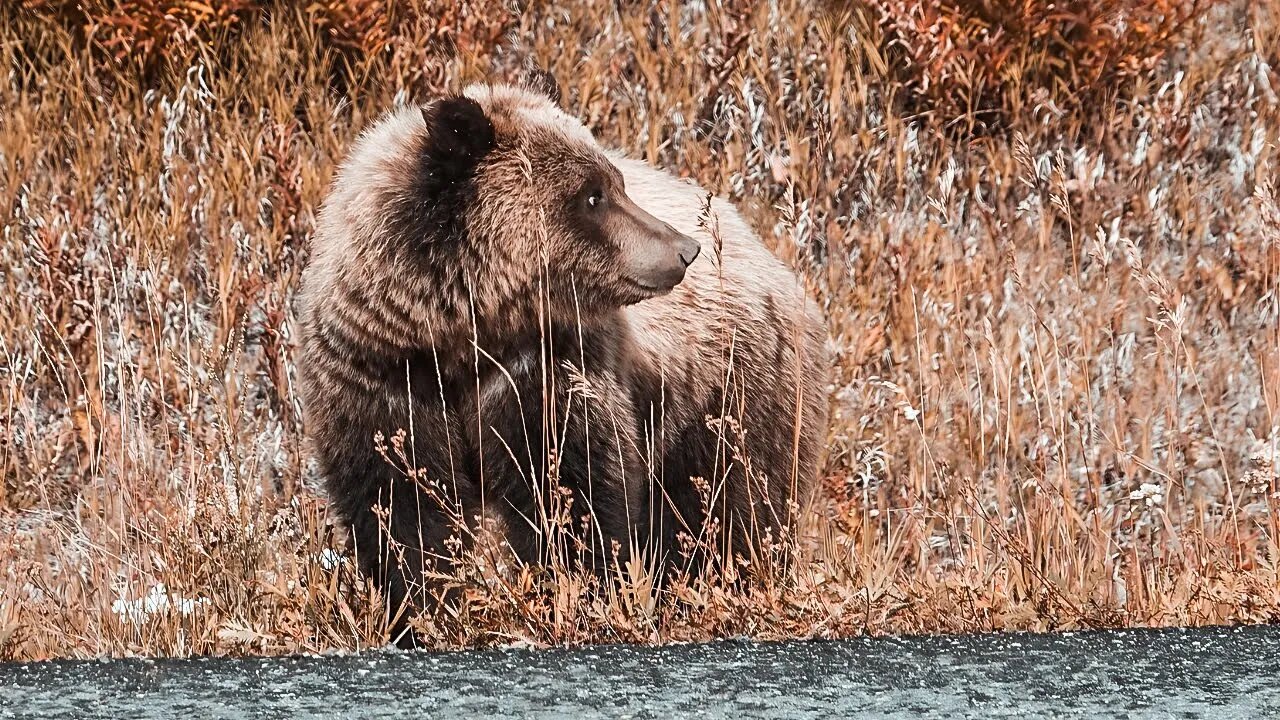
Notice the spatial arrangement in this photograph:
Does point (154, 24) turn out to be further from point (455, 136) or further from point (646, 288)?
point (646, 288)

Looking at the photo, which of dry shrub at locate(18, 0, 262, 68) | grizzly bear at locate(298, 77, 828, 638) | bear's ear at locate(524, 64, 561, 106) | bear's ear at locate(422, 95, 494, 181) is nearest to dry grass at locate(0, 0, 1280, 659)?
dry shrub at locate(18, 0, 262, 68)

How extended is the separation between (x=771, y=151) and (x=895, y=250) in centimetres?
107

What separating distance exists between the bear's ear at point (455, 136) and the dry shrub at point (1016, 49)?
396 centimetres

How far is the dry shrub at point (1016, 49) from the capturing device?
339 inches

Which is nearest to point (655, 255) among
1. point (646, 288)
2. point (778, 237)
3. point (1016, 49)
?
point (646, 288)

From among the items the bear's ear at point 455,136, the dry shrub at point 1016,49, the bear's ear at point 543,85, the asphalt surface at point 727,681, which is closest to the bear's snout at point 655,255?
the bear's ear at point 455,136

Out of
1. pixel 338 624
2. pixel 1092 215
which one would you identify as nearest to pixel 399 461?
pixel 338 624

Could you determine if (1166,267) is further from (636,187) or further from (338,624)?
(338,624)

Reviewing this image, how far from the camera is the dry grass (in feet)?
22.7

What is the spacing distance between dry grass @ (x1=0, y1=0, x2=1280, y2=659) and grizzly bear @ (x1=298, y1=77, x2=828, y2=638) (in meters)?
0.60

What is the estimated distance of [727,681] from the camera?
374 centimetres

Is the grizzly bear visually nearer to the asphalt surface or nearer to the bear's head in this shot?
the bear's head

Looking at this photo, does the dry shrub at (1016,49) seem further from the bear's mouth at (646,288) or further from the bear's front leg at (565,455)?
the bear's front leg at (565,455)

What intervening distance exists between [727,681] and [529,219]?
200cm
